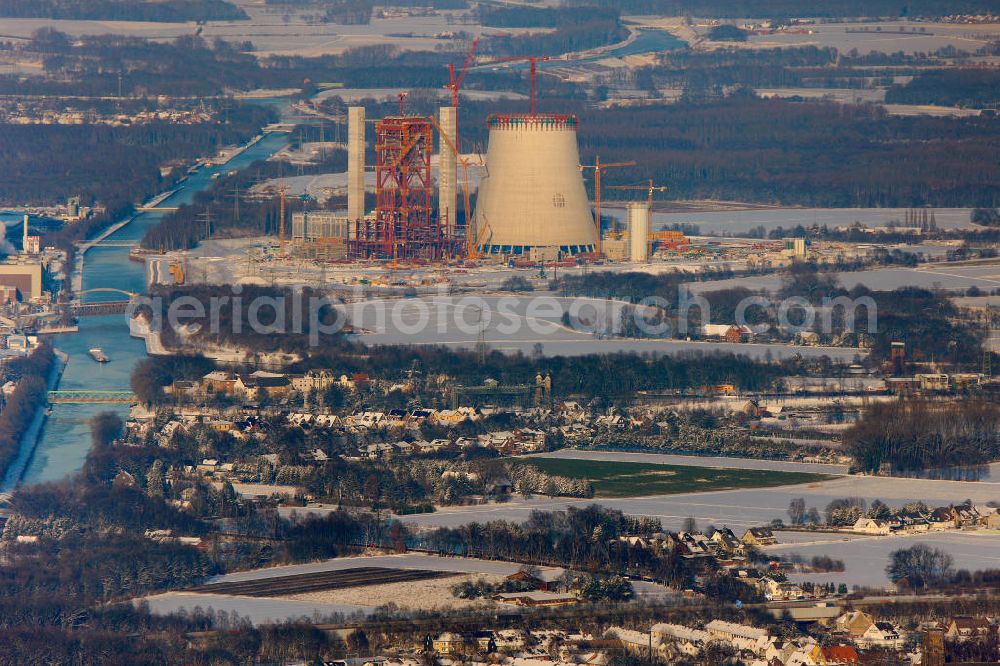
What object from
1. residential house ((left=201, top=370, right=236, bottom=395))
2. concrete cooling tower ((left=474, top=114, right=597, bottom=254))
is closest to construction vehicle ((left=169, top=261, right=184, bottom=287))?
concrete cooling tower ((left=474, top=114, right=597, bottom=254))

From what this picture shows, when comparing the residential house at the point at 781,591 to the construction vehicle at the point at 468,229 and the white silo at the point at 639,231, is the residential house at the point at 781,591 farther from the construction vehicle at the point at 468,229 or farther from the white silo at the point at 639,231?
the construction vehicle at the point at 468,229

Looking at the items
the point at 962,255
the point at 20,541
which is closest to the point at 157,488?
the point at 20,541

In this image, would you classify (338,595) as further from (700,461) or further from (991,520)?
(700,461)

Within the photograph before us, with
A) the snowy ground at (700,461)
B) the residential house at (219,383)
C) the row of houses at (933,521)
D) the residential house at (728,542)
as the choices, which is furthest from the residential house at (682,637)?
the residential house at (219,383)

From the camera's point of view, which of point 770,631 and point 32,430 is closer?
point 770,631

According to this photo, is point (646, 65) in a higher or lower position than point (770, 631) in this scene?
higher

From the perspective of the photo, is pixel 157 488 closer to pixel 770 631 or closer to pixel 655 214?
pixel 770 631
